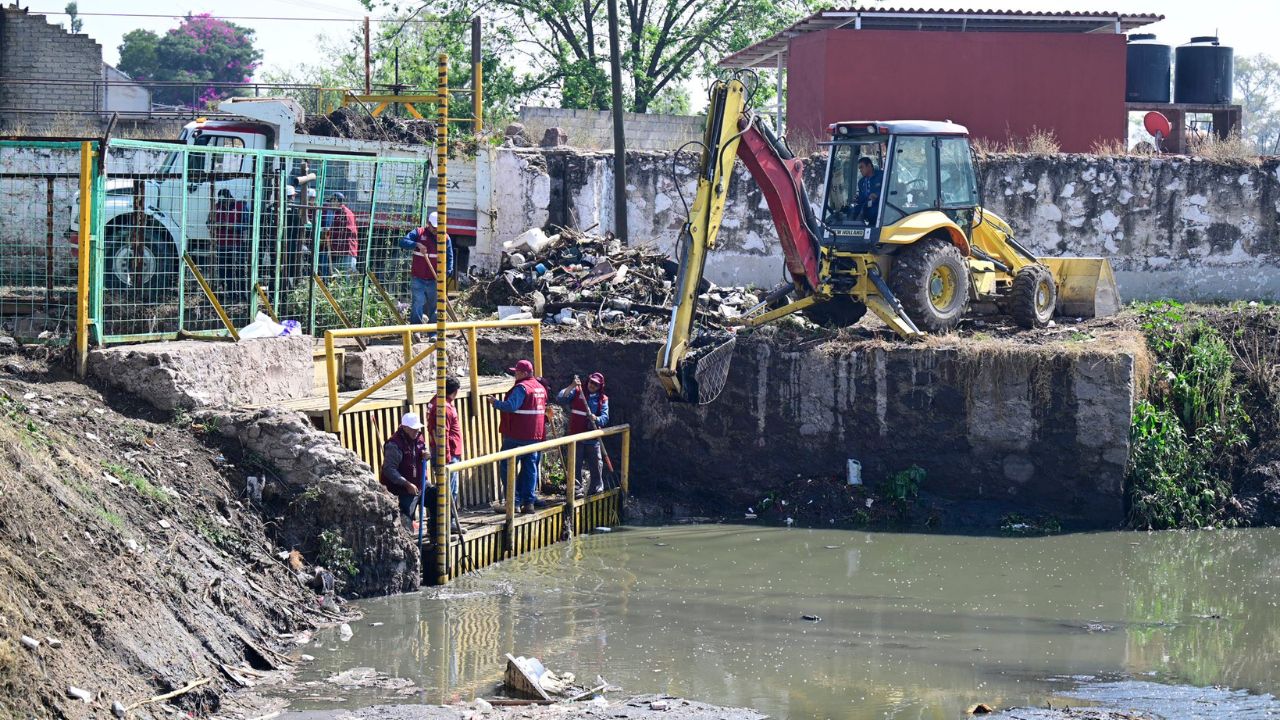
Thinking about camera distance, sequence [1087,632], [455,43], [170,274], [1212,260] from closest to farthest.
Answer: [1087,632]
[170,274]
[1212,260]
[455,43]

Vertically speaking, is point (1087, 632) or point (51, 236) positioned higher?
point (51, 236)

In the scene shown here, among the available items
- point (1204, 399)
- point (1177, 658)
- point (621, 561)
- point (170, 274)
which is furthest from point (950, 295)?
point (170, 274)

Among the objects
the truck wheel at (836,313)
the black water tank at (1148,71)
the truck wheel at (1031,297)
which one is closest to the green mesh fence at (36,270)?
the truck wheel at (836,313)

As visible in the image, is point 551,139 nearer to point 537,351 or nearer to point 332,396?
point 537,351

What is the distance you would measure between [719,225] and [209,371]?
17.5 feet

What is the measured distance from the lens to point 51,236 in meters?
12.2

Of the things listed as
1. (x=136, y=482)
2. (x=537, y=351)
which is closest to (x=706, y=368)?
(x=537, y=351)

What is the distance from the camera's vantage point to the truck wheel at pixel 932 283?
15.9 meters

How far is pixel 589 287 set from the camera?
1827 centimetres

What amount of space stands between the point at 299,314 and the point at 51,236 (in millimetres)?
3309

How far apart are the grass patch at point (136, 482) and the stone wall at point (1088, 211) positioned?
11126mm

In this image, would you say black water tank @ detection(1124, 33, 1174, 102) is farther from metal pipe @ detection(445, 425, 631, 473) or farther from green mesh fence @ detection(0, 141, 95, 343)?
green mesh fence @ detection(0, 141, 95, 343)

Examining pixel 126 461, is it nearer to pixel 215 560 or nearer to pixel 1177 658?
pixel 215 560

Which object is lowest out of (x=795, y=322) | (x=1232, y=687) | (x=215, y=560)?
(x=1232, y=687)
